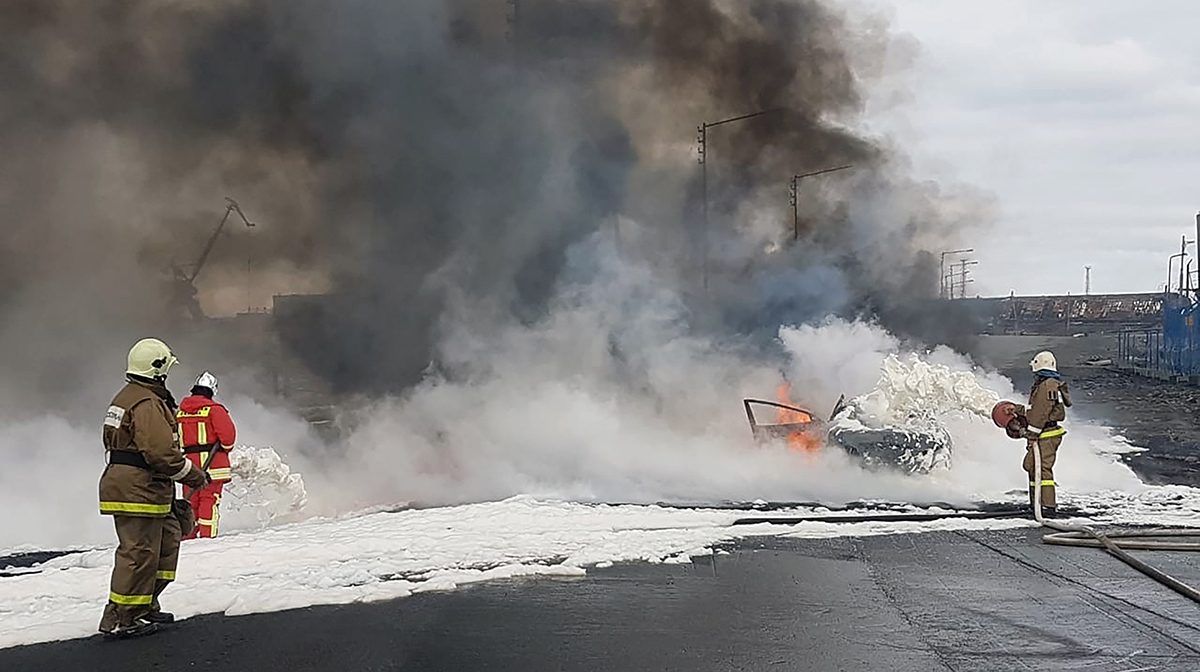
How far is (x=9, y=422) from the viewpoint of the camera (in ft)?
55.2

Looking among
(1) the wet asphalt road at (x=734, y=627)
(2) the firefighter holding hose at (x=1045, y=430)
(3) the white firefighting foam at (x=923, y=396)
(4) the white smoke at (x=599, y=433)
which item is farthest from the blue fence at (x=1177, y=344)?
(1) the wet asphalt road at (x=734, y=627)

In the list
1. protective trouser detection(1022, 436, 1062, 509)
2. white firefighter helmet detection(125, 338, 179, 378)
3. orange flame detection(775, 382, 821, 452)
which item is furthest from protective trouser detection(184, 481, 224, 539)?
orange flame detection(775, 382, 821, 452)

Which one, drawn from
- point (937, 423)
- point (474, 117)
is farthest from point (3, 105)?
point (937, 423)

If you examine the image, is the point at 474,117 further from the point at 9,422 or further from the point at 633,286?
Result: the point at 9,422

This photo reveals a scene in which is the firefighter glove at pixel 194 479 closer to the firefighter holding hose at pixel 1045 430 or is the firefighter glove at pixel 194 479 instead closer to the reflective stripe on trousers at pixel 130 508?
the reflective stripe on trousers at pixel 130 508

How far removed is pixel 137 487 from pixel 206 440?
3.43 m

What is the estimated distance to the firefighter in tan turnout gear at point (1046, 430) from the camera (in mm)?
10326

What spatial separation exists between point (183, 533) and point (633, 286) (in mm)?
15480

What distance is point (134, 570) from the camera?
5793 mm

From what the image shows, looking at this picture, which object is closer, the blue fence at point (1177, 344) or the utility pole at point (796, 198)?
the utility pole at point (796, 198)

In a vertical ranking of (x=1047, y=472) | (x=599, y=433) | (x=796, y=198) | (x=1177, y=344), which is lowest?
(x=599, y=433)

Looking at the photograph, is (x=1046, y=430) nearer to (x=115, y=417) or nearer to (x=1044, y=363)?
(x=1044, y=363)

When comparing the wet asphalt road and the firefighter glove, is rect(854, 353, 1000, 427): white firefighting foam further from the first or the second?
the firefighter glove

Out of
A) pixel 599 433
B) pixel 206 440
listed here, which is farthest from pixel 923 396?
pixel 206 440
